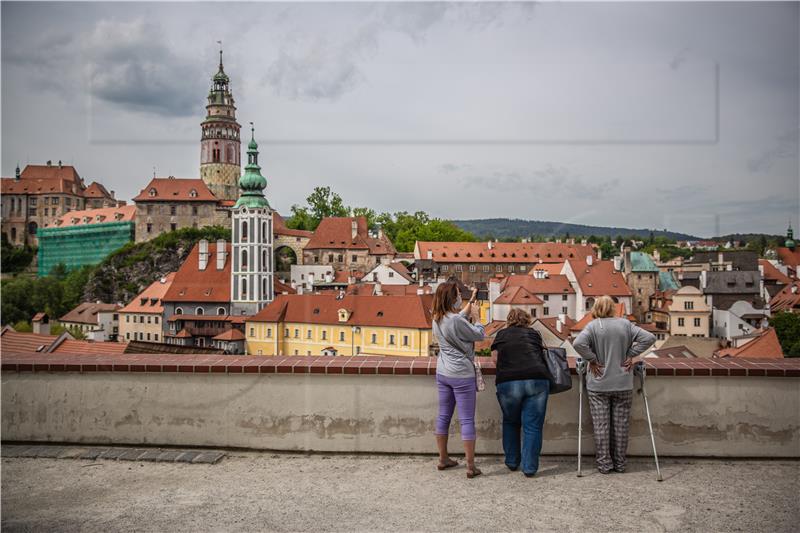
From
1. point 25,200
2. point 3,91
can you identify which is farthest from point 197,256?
point 3,91

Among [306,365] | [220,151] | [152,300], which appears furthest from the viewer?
[220,151]

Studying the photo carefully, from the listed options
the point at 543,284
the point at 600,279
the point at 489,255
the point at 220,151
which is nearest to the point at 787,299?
the point at 600,279

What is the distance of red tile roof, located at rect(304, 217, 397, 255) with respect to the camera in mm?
60406

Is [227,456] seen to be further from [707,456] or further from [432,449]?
[707,456]

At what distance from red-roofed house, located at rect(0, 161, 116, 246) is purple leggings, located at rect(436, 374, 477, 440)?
7472 centimetres

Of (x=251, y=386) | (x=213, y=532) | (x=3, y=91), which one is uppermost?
(x=3, y=91)

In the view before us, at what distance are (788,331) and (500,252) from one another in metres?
36.4

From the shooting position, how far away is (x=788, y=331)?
3203cm

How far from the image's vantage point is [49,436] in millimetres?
4477

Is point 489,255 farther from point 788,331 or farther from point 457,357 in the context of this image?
point 457,357

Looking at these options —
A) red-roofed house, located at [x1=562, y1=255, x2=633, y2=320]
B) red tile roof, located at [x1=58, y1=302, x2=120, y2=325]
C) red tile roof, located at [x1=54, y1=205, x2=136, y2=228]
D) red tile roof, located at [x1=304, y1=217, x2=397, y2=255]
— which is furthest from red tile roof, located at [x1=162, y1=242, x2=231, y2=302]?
red-roofed house, located at [x1=562, y1=255, x2=633, y2=320]

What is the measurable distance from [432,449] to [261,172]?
52.8 m

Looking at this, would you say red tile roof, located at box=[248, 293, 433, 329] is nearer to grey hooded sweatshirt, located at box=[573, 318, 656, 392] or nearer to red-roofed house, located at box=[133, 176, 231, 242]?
red-roofed house, located at box=[133, 176, 231, 242]

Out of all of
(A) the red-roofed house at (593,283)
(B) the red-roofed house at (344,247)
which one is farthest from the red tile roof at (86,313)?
(A) the red-roofed house at (593,283)
